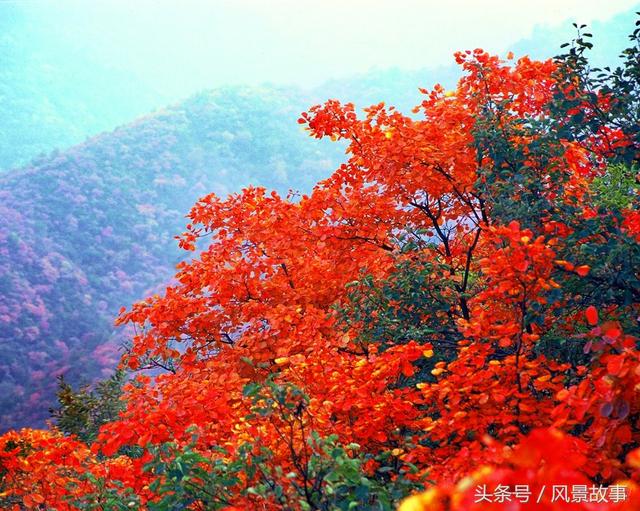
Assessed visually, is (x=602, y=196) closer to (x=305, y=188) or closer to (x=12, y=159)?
(x=305, y=188)

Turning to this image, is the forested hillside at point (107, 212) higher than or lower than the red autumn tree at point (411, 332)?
higher

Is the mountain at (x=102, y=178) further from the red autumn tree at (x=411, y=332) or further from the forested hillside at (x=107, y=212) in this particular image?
the red autumn tree at (x=411, y=332)

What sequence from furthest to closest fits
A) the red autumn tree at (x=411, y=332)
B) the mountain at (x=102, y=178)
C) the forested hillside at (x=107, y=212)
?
the mountain at (x=102, y=178)
the forested hillside at (x=107, y=212)
the red autumn tree at (x=411, y=332)

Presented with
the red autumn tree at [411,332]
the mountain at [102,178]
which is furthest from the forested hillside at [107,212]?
the red autumn tree at [411,332]

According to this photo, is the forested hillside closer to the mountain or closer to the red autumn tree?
the mountain

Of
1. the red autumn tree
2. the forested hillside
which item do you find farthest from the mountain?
the red autumn tree

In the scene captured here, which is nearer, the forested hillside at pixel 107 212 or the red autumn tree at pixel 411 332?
→ the red autumn tree at pixel 411 332

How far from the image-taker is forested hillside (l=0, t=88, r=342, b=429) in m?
30.5

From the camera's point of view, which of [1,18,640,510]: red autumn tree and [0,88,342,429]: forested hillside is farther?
[0,88,342,429]: forested hillside

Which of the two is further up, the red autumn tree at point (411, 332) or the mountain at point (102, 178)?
the mountain at point (102, 178)

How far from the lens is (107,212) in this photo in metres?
45.0

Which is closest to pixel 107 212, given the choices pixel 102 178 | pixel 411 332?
pixel 102 178

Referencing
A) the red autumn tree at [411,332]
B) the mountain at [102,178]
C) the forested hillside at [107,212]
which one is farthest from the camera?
the mountain at [102,178]

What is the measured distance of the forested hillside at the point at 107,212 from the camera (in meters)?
30.5
